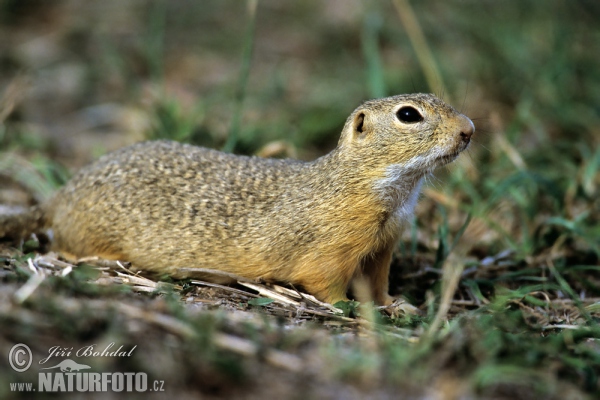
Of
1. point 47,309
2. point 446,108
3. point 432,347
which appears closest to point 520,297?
point 446,108

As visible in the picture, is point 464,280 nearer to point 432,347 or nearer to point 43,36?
point 432,347

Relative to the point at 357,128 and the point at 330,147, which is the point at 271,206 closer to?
the point at 357,128

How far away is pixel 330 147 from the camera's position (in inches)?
342

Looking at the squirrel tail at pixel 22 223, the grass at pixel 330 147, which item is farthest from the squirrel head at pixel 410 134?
the squirrel tail at pixel 22 223

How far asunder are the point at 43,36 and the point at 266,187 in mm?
7043

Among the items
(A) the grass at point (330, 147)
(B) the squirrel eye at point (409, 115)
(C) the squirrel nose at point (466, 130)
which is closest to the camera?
(A) the grass at point (330, 147)

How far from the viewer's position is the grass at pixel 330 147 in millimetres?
3291

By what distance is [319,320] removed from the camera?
14.7ft

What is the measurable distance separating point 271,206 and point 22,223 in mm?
2057

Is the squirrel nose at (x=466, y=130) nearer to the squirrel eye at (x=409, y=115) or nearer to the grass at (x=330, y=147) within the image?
the squirrel eye at (x=409, y=115)

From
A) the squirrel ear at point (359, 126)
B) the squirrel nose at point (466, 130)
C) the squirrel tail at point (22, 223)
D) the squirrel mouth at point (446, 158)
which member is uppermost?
the squirrel ear at point (359, 126)

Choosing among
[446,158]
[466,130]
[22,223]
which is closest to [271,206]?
[446,158]

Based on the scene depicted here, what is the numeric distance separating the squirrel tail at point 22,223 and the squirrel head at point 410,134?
258 centimetres

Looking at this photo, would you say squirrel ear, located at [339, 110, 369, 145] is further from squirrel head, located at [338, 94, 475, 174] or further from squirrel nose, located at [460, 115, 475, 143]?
squirrel nose, located at [460, 115, 475, 143]
